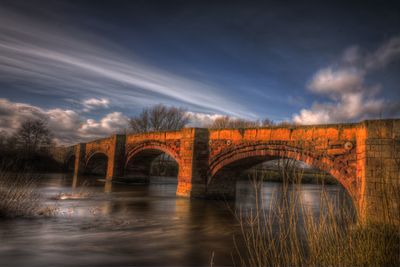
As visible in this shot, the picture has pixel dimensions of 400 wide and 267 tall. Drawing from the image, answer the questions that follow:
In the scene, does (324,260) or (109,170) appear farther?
(109,170)

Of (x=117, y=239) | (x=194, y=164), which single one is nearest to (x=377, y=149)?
(x=117, y=239)

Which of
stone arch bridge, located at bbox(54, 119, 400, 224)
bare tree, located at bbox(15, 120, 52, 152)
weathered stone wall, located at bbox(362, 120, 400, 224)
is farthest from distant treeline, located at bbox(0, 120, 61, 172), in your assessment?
weathered stone wall, located at bbox(362, 120, 400, 224)

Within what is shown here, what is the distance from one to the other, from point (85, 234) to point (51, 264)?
175 centimetres

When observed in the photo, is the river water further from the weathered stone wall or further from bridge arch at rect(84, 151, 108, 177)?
bridge arch at rect(84, 151, 108, 177)

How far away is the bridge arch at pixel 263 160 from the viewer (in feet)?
29.2

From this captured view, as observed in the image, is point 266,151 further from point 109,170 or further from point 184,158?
point 109,170

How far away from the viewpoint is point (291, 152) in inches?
401

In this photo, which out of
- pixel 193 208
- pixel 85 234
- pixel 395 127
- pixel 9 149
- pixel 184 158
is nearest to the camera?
→ pixel 85 234

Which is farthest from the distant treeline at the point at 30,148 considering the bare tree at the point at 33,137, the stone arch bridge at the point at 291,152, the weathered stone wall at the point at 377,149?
the weathered stone wall at the point at 377,149

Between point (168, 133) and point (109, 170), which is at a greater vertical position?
point (168, 133)

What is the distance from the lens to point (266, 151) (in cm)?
1094

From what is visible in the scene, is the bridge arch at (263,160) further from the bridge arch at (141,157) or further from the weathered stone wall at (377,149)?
the bridge arch at (141,157)

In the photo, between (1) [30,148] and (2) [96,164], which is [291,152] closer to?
(2) [96,164]

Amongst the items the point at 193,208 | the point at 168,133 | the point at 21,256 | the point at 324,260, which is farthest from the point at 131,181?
the point at 324,260
